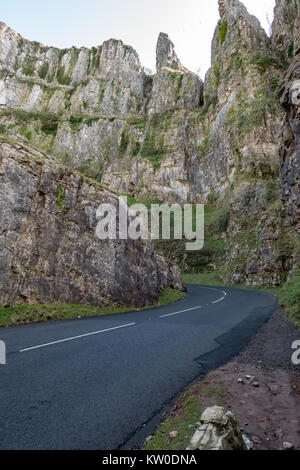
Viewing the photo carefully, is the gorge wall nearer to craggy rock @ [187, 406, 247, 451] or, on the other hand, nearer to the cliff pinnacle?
the cliff pinnacle

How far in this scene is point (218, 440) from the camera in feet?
7.25

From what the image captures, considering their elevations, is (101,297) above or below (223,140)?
below

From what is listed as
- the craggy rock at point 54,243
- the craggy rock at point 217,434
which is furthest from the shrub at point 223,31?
the craggy rock at point 217,434

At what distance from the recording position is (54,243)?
1266 cm

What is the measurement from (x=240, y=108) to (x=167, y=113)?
24845 millimetres

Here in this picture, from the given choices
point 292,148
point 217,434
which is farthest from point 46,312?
point 292,148

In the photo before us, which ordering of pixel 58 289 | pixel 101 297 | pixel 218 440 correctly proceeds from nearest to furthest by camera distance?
1. pixel 218 440
2. pixel 58 289
3. pixel 101 297

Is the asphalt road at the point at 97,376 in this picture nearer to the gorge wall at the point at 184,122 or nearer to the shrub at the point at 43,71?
the gorge wall at the point at 184,122

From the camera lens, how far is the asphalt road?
10.0ft

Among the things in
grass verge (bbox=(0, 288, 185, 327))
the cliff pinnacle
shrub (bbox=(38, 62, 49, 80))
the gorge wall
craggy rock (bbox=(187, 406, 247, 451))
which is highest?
the cliff pinnacle

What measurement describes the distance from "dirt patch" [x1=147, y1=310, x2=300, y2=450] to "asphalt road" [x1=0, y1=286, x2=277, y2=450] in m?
0.32

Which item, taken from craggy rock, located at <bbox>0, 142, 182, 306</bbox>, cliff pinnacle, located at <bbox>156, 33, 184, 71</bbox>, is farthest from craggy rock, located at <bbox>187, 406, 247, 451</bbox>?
cliff pinnacle, located at <bbox>156, 33, 184, 71</bbox>
